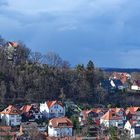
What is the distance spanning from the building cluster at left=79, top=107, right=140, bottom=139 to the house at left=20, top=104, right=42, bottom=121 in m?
3.36

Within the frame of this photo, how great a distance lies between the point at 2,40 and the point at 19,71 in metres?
7.30

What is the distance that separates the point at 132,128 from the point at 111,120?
3.16 m

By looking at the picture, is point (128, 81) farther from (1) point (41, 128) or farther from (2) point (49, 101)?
(1) point (41, 128)

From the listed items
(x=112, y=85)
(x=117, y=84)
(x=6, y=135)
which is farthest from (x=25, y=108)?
(x=117, y=84)

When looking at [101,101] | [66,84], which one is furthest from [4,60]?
[101,101]

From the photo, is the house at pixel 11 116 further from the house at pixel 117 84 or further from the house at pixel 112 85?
the house at pixel 117 84

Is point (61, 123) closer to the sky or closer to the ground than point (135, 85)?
closer to the ground

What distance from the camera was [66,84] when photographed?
5131cm

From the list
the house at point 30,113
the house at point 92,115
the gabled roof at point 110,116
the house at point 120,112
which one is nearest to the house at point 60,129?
the house at point 92,115

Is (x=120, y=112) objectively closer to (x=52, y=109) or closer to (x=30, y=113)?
(x=52, y=109)

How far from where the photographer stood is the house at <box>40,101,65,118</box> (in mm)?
46281

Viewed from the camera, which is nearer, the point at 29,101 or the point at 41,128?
the point at 41,128

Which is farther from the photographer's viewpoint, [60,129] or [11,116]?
[11,116]

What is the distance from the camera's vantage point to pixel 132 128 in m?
42.4
